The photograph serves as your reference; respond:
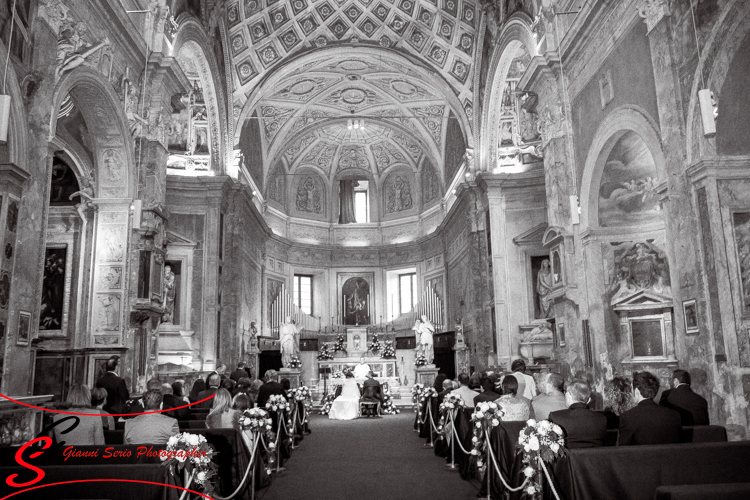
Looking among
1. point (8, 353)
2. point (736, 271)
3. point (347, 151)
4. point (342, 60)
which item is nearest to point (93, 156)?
point (8, 353)

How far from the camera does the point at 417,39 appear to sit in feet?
73.3

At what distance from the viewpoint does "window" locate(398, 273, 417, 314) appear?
30723 mm

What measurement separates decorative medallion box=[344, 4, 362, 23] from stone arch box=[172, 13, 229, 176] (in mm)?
5263

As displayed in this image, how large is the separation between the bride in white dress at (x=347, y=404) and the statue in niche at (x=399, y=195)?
605 inches

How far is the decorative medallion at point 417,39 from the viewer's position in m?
22.1

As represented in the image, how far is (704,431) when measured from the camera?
5.89 meters

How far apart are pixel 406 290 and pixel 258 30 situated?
1482 cm

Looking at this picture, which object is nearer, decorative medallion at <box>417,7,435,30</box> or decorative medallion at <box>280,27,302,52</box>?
decorative medallion at <box>417,7,435,30</box>

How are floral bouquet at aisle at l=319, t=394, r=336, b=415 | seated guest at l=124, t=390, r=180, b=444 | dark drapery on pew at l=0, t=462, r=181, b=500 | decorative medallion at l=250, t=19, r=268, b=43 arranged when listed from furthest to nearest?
decorative medallion at l=250, t=19, r=268, b=43 → floral bouquet at aisle at l=319, t=394, r=336, b=415 → seated guest at l=124, t=390, r=180, b=444 → dark drapery on pew at l=0, t=462, r=181, b=500

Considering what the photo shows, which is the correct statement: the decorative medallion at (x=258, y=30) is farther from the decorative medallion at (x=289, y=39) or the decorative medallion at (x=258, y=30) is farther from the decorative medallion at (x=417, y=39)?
the decorative medallion at (x=417, y=39)

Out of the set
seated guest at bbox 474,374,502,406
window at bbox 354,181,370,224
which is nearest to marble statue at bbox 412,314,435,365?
window at bbox 354,181,370,224

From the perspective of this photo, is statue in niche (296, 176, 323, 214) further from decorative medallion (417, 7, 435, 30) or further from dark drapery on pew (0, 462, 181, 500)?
dark drapery on pew (0, 462, 181, 500)

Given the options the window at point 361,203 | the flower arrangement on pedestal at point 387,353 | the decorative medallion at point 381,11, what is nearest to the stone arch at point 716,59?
the decorative medallion at point 381,11

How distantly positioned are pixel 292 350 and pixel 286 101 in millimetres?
10470
